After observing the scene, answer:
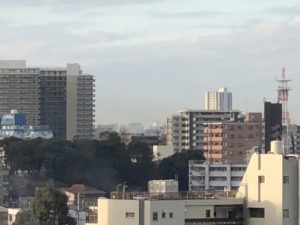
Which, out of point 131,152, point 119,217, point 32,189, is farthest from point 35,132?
point 119,217

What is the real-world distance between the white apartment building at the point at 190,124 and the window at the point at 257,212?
224 feet

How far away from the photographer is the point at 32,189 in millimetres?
60625

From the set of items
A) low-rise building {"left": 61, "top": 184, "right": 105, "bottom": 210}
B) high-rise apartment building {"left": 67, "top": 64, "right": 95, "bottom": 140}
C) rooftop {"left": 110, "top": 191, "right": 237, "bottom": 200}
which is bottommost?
rooftop {"left": 110, "top": 191, "right": 237, "bottom": 200}

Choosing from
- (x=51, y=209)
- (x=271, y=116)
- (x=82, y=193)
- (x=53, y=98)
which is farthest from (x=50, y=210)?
(x=53, y=98)

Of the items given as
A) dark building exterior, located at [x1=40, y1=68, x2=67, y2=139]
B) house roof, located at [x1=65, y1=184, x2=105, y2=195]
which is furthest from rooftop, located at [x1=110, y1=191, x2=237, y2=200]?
dark building exterior, located at [x1=40, y1=68, x2=67, y2=139]

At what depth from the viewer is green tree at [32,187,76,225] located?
38.1m

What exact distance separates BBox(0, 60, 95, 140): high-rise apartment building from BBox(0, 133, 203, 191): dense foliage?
129 ft

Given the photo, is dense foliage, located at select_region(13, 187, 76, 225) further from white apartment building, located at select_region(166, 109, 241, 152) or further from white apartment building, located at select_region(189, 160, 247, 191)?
white apartment building, located at select_region(166, 109, 241, 152)

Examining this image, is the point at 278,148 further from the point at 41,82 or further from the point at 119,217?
the point at 41,82

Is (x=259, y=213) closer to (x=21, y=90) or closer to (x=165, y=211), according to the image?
(x=165, y=211)

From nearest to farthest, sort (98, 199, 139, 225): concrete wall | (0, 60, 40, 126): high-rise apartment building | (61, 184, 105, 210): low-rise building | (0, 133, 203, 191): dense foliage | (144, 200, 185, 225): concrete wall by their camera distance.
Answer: (144, 200, 185, 225): concrete wall
(98, 199, 139, 225): concrete wall
(61, 184, 105, 210): low-rise building
(0, 133, 203, 191): dense foliage
(0, 60, 40, 126): high-rise apartment building

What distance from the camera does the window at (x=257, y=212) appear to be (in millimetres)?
22266

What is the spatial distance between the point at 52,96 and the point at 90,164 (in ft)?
150

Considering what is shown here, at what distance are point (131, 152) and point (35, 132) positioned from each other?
865 inches
